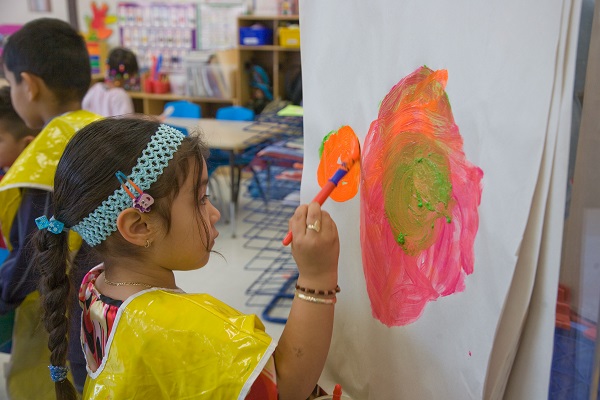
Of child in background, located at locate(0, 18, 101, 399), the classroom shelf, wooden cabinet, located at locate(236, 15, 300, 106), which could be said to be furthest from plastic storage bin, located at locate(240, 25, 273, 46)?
child in background, located at locate(0, 18, 101, 399)

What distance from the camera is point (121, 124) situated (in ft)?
2.72

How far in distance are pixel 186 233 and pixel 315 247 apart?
0.66ft

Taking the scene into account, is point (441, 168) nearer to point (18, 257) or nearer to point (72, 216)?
point (72, 216)

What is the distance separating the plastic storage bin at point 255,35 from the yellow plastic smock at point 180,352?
411cm

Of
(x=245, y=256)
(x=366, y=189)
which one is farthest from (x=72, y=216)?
(x=245, y=256)

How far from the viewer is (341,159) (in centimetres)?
91

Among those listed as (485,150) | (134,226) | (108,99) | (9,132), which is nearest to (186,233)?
(134,226)

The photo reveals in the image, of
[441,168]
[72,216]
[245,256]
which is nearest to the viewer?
[441,168]

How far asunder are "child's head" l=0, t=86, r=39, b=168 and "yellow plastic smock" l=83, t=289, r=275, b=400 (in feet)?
3.12

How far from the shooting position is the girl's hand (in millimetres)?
752

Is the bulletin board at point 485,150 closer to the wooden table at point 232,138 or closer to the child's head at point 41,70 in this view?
the child's head at point 41,70

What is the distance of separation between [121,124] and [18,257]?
1.89 feet

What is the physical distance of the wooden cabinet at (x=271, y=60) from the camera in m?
4.62

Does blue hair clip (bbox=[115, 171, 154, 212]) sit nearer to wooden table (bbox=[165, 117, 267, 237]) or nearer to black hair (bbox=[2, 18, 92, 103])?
black hair (bbox=[2, 18, 92, 103])
